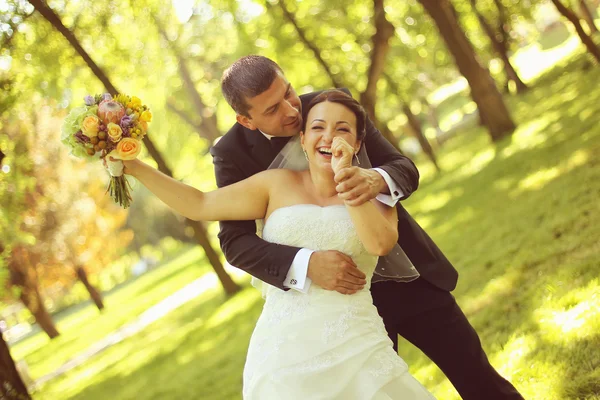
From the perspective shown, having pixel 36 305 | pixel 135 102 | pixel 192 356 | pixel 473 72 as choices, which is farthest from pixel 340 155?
pixel 36 305

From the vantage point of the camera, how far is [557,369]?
5.01m

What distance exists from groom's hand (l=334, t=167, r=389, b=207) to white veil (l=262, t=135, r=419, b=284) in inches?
23.2

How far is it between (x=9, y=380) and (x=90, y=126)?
4965 mm

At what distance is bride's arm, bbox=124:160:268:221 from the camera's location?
3.40 metres

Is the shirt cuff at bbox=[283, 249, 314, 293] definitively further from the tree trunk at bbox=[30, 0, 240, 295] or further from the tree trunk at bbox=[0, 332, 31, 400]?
the tree trunk at bbox=[30, 0, 240, 295]

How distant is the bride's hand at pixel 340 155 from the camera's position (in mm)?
2914

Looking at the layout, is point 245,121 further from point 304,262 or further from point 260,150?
point 304,262

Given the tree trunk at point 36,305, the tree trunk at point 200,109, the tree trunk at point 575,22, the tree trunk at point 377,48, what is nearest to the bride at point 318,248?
the tree trunk at point 377,48

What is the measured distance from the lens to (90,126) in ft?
10.5

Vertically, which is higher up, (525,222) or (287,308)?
(287,308)

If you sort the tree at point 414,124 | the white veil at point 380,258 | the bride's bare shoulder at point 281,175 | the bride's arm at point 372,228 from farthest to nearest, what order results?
1. the tree at point 414,124
2. the white veil at point 380,258
3. the bride's bare shoulder at point 281,175
4. the bride's arm at point 372,228

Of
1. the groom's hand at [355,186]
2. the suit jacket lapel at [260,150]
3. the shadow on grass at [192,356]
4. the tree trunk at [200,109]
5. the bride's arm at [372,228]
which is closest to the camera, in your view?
the groom's hand at [355,186]

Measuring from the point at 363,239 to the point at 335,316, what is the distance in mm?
395

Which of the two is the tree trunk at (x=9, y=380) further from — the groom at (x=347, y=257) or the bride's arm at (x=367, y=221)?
the bride's arm at (x=367, y=221)
